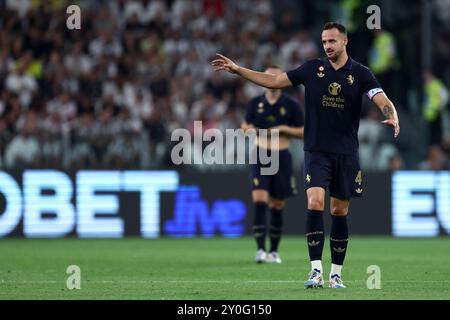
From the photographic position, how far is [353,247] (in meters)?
19.3

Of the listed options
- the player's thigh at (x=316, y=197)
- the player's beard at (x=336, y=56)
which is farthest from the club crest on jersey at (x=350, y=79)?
the player's thigh at (x=316, y=197)

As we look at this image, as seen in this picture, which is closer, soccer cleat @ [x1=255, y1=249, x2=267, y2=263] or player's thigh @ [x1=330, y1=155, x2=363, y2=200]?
player's thigh @ [x1=330, y1=155, x2=363, y2=200]

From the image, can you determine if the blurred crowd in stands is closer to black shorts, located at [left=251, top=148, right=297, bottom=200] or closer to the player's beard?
black shorts, located at [left=251, top=148, right=297, bottom=200]

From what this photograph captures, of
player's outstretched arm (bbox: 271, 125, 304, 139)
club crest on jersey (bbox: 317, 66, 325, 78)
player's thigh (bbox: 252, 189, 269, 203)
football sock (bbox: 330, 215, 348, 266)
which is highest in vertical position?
club crest on jersey (bbox: 317, 66, 325, 78)

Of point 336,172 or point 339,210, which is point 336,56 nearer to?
point 336,172

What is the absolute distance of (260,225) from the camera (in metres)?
16.2

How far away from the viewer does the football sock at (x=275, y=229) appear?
16156mm

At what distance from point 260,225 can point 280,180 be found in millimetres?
706

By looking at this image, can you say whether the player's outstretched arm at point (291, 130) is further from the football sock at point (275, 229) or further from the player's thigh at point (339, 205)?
the player's thigh at point (339, 205)

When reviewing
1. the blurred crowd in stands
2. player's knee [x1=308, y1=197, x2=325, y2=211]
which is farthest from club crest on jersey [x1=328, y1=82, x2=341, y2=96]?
the blurred crowd in stands

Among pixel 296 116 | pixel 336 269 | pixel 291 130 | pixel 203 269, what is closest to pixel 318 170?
pixel 336 269

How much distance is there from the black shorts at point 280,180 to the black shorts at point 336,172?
14.8 feet

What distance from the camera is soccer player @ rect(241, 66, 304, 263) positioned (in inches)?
634
